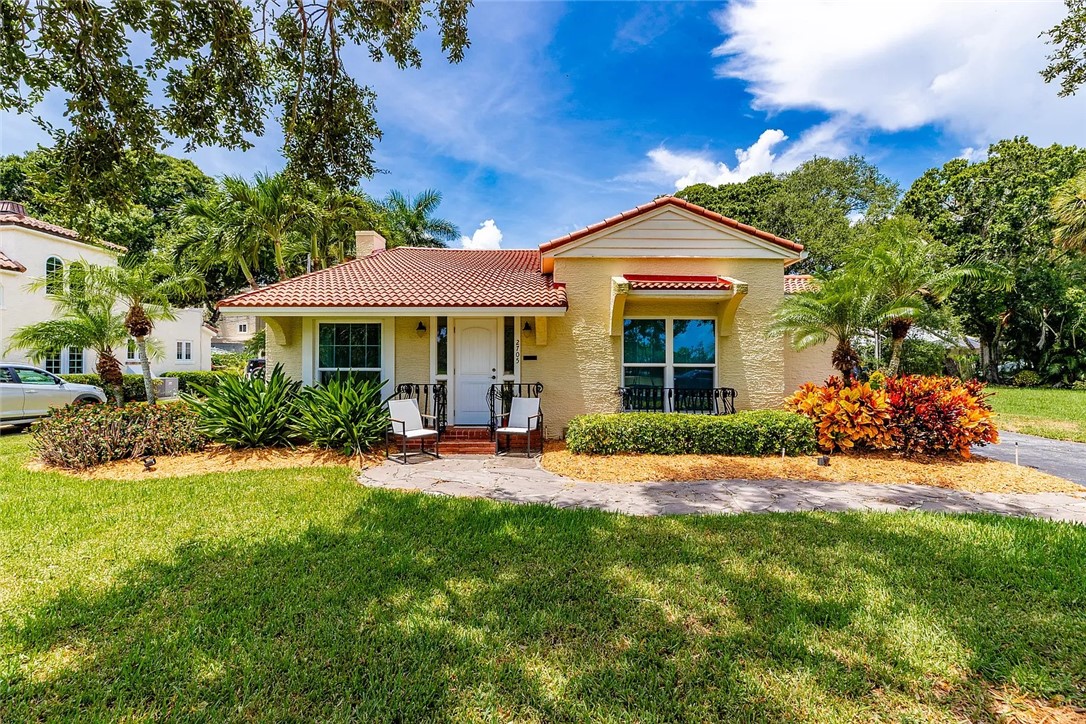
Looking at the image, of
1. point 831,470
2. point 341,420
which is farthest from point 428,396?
point 831,470

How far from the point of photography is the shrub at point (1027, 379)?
23.1 metres

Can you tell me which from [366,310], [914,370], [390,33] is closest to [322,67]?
[390,33]

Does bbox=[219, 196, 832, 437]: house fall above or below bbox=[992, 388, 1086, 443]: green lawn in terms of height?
above

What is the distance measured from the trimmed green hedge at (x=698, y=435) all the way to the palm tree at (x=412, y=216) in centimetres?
1868

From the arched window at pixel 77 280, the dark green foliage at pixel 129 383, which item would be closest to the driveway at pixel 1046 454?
the arched window at pixel 77 280

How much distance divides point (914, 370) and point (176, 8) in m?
23.9

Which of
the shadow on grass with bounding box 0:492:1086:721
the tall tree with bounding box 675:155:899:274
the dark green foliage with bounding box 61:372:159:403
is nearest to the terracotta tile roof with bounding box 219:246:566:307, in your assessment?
the shadow on grass with bounding box 0:492:1086:721

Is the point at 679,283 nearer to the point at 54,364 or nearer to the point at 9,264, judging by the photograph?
the point at 9,264

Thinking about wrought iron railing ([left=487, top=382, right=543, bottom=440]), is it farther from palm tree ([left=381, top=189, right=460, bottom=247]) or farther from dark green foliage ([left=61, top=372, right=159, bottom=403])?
palm tree ([left=381, top=189, right=460, bottom=247])

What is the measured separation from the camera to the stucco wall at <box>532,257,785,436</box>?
399 inches

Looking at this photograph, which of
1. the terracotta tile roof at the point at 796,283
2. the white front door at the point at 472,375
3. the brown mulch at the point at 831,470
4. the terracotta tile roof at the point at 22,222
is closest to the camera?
the brown mulch at the point at 831,470

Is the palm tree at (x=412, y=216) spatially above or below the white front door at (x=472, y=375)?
above

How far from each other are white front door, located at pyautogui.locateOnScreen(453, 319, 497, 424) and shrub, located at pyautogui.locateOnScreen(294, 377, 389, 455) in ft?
6.40

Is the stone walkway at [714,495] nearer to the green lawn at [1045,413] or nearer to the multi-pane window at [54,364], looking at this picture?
the green lawn at [1045,413]
